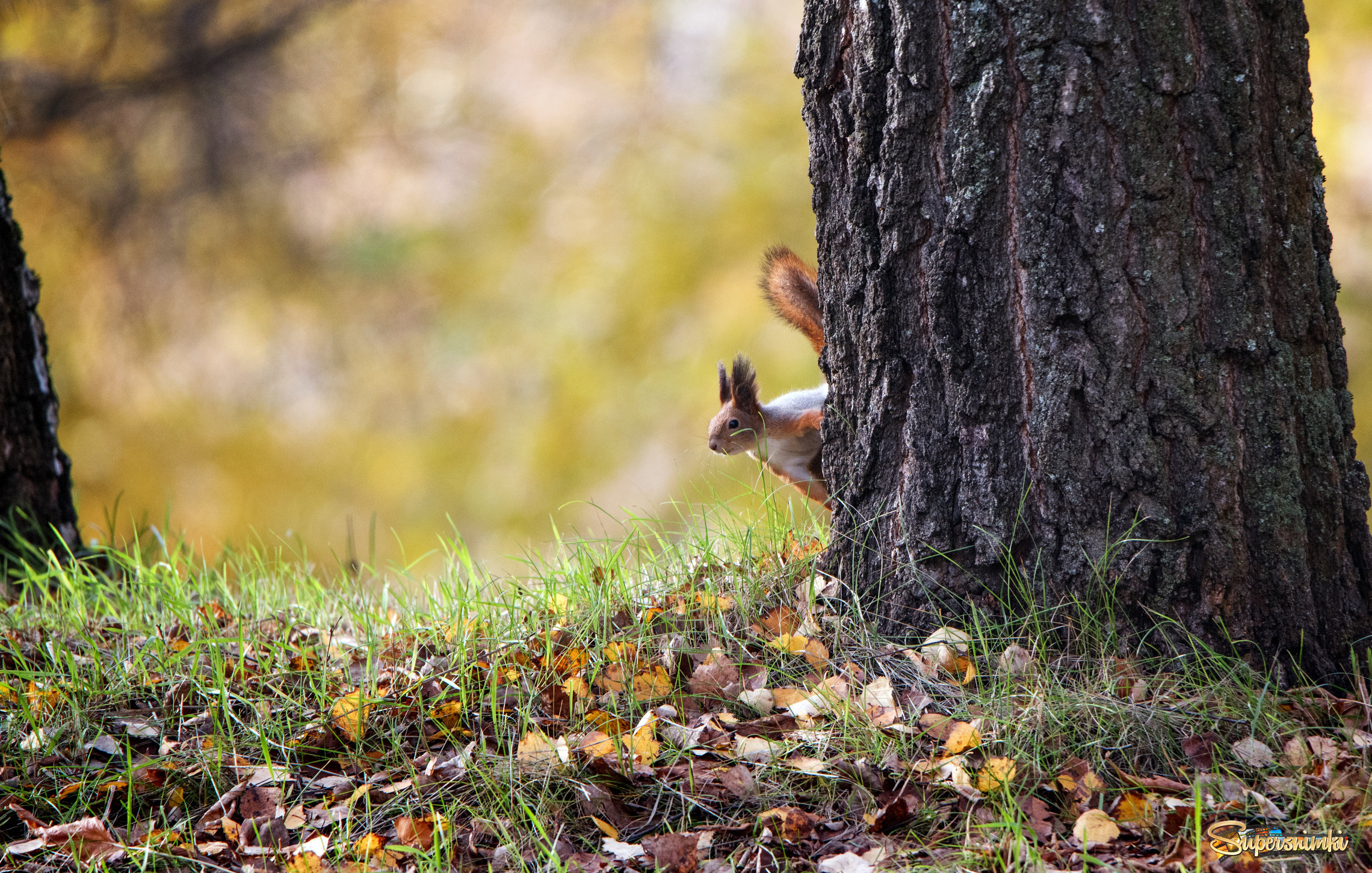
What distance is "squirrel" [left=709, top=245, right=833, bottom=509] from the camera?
2553mm

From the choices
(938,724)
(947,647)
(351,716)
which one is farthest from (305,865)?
(947,647)

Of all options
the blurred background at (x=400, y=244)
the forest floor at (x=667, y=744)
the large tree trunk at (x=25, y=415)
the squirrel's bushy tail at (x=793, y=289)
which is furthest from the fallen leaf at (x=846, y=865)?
the blurred background at (x=400, y=244)

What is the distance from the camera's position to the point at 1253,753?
161 cm

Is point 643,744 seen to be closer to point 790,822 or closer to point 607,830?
point 607,830

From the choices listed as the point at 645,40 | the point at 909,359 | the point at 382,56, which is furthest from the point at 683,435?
the point at 909,359

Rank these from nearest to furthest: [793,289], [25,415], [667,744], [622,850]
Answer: [622,850]
[667,744]
[793,289]
[25,415]

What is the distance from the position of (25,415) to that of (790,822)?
2672 mm

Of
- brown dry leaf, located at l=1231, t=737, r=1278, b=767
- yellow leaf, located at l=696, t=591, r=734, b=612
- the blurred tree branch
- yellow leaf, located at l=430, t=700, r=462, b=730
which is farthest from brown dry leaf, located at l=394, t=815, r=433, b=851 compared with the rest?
the blurred tree branch

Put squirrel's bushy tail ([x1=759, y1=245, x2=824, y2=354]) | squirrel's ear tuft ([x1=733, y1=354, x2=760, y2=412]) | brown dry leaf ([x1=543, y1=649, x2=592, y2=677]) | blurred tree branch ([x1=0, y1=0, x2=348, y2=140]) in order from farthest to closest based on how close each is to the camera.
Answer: blurred tree branch ([x1=0, y1=0, x2=348, y2=140])
squirrel's ear tuft ([x1=733, y1=354, x2=760, y2=412])
squirrel's bushy tail ([x1=759, y1=245, x2=824, y2=354])
brown dry leaf ([x1=543, y1=649, x2=592, y2=677])

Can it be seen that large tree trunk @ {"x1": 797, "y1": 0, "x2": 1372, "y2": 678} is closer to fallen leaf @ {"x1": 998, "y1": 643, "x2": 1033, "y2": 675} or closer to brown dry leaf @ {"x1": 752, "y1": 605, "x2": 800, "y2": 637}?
fallen leaf @ {"x1": 998, "y1": 643, "x2": 1033, "y2": 675}

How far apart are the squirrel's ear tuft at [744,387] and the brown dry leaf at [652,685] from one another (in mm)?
1013

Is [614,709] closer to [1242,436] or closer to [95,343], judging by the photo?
[1242,436]

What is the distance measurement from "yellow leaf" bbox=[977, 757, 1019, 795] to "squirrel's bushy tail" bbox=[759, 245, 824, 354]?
4.09 feet

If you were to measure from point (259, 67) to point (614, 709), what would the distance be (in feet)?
20.4
